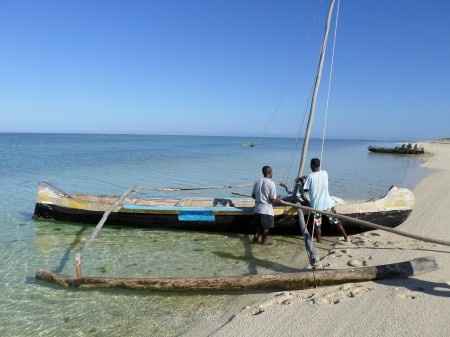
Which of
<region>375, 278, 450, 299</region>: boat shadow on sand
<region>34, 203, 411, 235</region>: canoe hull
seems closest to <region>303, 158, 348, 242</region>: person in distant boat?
<region>34, 203, 411, 235</region>: canoe hull

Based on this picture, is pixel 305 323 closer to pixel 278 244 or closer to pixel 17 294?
pixel 278 244

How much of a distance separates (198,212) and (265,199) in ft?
7.25

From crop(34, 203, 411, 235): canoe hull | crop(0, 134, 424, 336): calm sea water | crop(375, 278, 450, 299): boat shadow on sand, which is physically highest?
crop(375, 278, 450, 299): boat shadow on sand

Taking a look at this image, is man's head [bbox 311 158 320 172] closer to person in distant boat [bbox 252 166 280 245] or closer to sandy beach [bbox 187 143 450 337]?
person in distant boat [bbox 252 166 280 245]

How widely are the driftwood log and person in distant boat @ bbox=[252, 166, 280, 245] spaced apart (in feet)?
9.15

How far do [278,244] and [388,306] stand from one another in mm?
4432

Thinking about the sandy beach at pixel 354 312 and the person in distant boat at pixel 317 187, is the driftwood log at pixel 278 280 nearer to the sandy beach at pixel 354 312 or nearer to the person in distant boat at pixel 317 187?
the sandy beach at pixel 354 312

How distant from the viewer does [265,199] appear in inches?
349

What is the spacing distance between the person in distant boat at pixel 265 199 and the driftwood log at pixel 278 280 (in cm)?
279

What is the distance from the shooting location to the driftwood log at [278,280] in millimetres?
5930

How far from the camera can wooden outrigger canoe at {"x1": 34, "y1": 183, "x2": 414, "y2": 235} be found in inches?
366

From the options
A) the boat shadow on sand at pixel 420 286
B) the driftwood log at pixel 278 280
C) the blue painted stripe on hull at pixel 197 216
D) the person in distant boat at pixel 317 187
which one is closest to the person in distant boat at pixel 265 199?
the person in distant boat at pixel 317 187

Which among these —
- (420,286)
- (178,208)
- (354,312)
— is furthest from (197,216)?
(420,286)

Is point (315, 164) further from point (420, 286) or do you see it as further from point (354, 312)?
point (354, 312)
